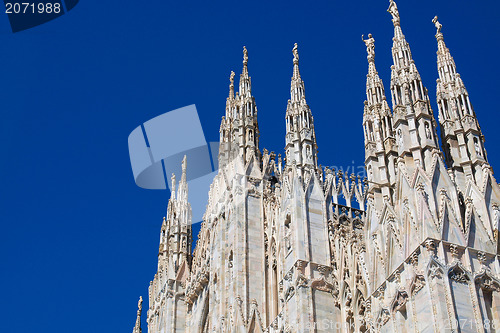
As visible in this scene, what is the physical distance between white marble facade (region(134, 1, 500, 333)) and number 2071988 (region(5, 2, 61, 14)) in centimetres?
1032

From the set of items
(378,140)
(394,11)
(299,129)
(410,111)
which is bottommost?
(410,111)

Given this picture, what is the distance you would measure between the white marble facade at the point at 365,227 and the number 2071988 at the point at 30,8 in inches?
406

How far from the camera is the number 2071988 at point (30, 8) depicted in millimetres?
26953

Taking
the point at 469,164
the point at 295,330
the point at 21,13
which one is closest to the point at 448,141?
the point at 469,164

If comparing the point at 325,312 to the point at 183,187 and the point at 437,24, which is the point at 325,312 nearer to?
the point at 437,24

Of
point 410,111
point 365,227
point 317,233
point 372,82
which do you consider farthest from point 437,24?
point 317,233

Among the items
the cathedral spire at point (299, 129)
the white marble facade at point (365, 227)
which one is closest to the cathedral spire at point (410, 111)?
the white marble facade at point (365, 227)

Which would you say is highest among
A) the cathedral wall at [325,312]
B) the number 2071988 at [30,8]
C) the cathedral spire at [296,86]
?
the cathedral spire at [296,86]

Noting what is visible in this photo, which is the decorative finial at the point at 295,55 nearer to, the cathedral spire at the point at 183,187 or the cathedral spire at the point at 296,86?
the cathedral spire at the point at 296,86

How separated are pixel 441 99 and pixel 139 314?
30332 mm

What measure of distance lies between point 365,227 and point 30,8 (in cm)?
1434

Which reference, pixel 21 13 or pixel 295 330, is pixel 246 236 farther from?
pixel 21 13

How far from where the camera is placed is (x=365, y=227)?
21.5m

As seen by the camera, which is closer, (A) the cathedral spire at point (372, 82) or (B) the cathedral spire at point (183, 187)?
(A) the cathedral spire at point (372, 82)
